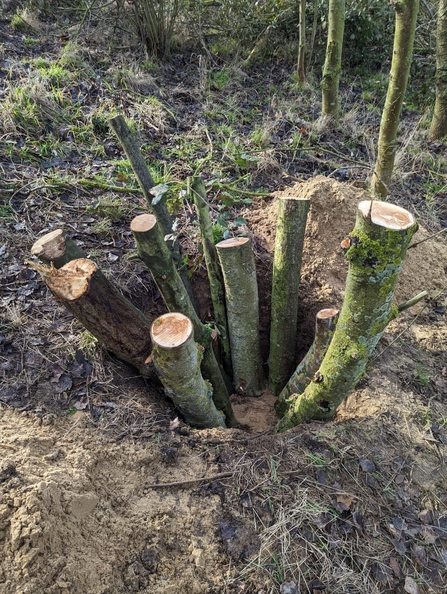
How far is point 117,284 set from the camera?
2.78 meters

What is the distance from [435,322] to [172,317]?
216cm

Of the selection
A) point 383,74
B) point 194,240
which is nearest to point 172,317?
point 194,240

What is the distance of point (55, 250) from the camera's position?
199cm

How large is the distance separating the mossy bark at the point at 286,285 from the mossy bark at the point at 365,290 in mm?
749

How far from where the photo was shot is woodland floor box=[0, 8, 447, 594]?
164 centimetres

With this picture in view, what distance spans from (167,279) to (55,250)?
0.62 m

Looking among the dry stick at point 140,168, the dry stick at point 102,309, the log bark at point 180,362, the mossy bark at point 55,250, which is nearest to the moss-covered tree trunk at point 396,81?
the dry stick at point 140,168

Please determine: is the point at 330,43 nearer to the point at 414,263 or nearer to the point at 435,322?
the point at 414,263

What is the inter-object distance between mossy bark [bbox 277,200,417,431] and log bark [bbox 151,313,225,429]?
2.20ft

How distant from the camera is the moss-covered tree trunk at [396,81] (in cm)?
265

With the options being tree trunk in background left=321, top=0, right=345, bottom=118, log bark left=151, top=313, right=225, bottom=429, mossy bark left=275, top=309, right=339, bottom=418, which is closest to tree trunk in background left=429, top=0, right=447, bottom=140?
tree trunk in background left=321, top=0, right=345, bottom=118

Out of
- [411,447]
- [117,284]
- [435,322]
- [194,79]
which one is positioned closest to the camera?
[411,447]

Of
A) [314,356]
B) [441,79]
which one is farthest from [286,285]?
[441,79]

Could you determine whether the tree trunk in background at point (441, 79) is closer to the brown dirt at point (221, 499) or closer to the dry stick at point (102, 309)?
the brown dirt at point (221, 499)
